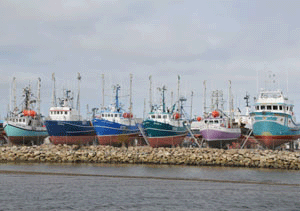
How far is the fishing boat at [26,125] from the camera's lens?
7631 centimetres

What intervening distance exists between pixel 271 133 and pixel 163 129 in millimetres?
16777

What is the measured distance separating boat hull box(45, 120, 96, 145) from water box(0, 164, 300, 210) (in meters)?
32.3

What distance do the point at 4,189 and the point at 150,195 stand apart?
1057 cm

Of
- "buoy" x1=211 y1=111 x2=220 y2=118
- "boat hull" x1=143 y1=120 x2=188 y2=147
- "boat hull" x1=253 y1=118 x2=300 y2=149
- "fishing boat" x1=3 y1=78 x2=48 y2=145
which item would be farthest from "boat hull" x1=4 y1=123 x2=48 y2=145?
"boat hull" x1=253 y1=118 x2=300 y2=149

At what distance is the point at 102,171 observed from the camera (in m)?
42.8

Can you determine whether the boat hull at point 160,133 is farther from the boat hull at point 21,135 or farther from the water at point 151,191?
the water at point 151,191

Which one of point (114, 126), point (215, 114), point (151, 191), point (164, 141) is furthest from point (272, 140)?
point (151, 191)

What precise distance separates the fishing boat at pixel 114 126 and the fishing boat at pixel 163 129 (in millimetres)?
5077

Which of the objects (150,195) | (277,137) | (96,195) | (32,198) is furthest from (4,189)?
(277,137)

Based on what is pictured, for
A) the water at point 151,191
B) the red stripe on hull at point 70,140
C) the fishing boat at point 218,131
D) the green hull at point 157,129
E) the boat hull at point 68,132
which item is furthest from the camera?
the red stripe on hull at point 70,140

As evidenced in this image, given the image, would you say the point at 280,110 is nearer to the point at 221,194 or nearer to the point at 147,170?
the point at 147,170

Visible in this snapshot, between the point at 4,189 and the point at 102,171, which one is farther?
the point at 102,171

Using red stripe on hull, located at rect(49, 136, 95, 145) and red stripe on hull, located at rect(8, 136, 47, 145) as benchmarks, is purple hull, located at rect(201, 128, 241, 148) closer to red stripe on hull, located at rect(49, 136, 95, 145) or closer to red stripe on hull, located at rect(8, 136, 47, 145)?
red stripe on hull, located at rect(49, 136, 95, 145)

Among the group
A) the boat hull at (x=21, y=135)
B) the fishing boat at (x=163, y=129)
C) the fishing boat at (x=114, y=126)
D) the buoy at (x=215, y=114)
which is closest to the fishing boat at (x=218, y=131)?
the buoy at (x=215, y=114)
